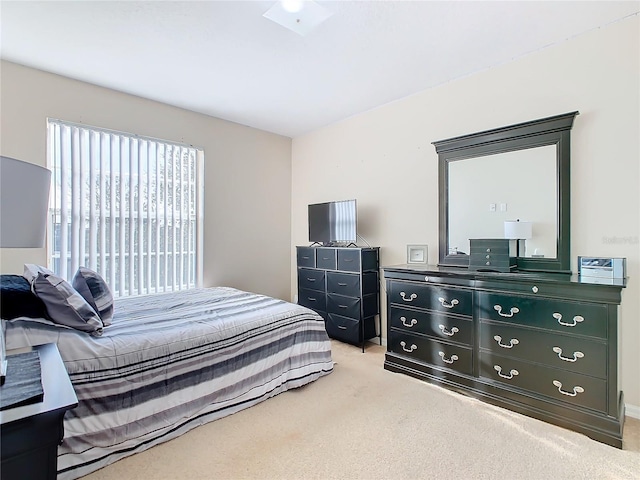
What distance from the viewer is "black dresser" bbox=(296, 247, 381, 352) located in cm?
369

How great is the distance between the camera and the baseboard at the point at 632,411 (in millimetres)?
2311

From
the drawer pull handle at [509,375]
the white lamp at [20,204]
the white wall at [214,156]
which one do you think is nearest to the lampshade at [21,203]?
the white lamp at [20,204]

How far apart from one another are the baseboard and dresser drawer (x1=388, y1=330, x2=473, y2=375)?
1026 mm

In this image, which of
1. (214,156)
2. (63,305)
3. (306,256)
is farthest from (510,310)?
(214,156)

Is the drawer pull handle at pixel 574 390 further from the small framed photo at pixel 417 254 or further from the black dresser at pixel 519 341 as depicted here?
the small framed photo at pixel 417 254

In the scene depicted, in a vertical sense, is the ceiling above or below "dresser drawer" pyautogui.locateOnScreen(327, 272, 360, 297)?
above

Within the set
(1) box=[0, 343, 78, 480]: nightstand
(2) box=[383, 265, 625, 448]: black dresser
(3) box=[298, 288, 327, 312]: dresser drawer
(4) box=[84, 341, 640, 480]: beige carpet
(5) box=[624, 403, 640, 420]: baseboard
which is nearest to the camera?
(1) box=[0, 343, 78, 480]: nightstand

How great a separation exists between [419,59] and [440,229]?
1.55 m

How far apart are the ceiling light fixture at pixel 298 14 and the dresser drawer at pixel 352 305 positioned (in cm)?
258

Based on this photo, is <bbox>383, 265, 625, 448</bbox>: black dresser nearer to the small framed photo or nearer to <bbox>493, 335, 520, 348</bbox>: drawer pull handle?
<bbox>493, 335, 520, 348</bbox>: drawer pull handle

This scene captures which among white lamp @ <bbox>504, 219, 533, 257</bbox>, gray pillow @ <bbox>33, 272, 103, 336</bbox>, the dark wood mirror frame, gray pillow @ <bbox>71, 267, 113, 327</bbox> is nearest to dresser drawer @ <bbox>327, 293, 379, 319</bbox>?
the dark wood mirror frame

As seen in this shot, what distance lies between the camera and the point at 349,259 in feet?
12.3

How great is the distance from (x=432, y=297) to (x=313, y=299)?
5.70ft

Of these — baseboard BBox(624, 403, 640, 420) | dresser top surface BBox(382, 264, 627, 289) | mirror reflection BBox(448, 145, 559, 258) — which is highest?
mirror reflection BBox(448, 145, 559, 258)
